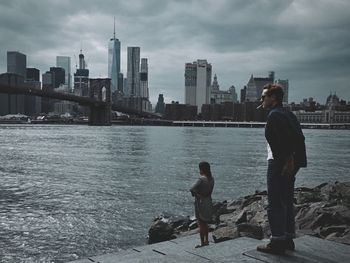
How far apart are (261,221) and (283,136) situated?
468 cm

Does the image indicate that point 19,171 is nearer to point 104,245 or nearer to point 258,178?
point 258,178

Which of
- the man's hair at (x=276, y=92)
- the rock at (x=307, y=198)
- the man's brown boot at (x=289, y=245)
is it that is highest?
the man's hair at (x=276, y=92)

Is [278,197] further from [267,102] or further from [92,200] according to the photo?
[92,200]

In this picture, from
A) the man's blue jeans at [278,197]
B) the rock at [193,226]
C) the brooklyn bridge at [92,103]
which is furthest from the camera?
the brooklyn bridge at [92,103]

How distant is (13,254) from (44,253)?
66 centimetres

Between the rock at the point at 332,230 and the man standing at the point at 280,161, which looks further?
the rock at the point at 332,230

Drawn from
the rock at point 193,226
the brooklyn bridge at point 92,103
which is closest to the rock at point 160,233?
the rock at point 193,226

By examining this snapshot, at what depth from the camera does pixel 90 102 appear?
391 ft

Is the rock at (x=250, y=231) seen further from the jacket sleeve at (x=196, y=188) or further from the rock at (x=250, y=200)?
the rock at (x=250, y=200)

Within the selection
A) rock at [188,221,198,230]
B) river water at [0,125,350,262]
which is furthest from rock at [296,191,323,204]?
river water at [0,125,350,262]

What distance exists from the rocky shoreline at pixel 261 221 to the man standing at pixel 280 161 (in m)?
1.44

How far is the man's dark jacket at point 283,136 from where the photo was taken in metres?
4.41

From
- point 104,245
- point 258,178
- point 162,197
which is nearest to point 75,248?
point 104,245

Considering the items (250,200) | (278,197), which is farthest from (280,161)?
(250,200)
